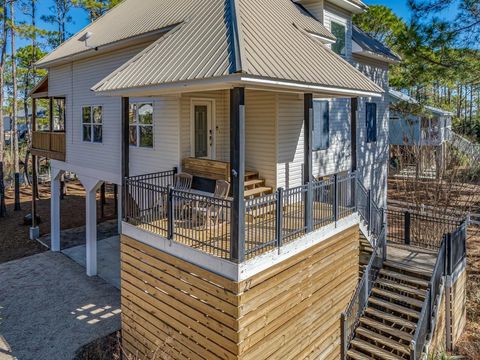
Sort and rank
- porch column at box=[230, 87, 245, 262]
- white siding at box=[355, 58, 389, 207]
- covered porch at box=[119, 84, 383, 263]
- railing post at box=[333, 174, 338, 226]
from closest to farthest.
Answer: porch column at box=[230, 87, 245, 262] → covered porch at box=[119, 84, 383, 263] → railing post at box=[333, 174, 338, 226] → white siding at box=[355, 58, 389, 207]

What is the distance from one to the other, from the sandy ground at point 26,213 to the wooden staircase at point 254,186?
12.0 meters

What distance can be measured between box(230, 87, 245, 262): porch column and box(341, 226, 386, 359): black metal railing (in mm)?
4609

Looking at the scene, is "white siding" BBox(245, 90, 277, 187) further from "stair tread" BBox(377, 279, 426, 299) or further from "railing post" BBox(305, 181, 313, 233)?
"stair tread" BBox(377, 279, 426, 299)

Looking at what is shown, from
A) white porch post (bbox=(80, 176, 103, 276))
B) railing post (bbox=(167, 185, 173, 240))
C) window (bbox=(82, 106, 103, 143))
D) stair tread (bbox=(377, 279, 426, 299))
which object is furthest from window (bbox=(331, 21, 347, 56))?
white porch post (bbox=(80, 176, 103, 276))

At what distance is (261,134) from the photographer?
10773 mm

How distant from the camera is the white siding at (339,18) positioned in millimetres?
13195

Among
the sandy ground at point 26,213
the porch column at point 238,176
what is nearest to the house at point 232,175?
the porch column at point 238,176

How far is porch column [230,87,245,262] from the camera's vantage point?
20.3ft

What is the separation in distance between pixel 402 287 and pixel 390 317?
3.31ft

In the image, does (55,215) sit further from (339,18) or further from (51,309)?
(339,18)

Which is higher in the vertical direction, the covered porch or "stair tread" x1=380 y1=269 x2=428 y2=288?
the covered porch

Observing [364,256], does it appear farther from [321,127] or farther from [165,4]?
[165,4]

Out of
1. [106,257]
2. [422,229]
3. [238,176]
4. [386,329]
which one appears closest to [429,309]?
[386,329]

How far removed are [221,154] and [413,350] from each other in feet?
23.8
